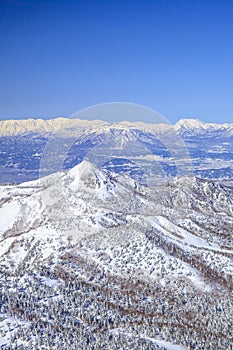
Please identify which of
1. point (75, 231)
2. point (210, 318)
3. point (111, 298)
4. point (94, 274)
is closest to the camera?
point (210, 318)

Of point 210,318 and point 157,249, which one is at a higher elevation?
point 157,249

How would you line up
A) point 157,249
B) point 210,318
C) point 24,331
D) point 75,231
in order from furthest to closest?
point 75,231
point 157,249
point 210,318
point 24,331

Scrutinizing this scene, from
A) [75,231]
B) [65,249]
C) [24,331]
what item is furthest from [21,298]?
[75,231]

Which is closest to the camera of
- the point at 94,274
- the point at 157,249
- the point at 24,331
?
the point at 24,331

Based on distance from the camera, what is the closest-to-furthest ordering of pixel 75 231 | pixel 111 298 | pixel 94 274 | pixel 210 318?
pixel 210 318 → pixel 111 298 → pixel 94 274 → pixel 75 231

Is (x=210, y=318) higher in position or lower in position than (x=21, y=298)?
lower

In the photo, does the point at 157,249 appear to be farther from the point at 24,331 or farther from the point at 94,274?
the point at 24,331

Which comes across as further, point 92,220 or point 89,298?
point 92,220

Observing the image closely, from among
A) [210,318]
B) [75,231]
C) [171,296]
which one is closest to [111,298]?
[171,296]

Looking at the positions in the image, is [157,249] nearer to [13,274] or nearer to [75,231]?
[75,231]
